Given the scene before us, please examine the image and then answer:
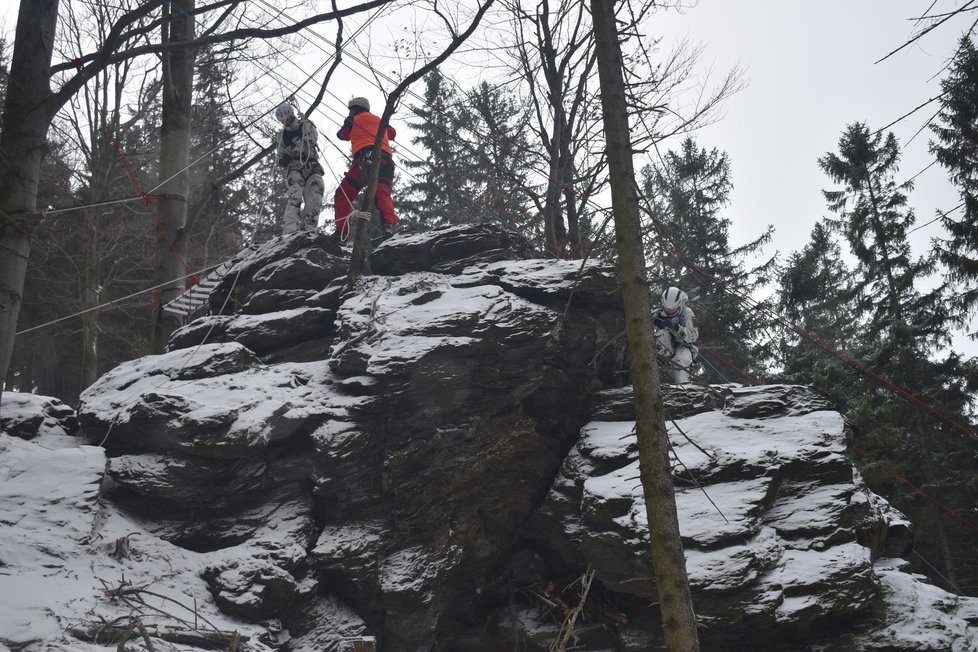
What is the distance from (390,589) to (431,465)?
1406 mm

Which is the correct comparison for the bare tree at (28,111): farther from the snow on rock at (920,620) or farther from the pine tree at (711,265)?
the pine tree at (711,265)

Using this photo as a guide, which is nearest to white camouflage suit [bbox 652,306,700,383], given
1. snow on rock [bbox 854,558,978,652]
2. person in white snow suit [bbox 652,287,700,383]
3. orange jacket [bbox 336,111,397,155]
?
person in white snow suit [bbox 652,287,700,383]

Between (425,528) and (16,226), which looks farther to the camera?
(425,528)

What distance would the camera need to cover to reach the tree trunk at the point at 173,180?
35.6 ft

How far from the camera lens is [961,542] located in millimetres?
17297

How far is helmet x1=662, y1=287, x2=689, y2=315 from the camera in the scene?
11.0 meters

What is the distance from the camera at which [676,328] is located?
11.1 meters

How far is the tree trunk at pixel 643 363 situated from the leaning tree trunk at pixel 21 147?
4.24 metres

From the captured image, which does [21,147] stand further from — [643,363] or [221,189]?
[221,189]

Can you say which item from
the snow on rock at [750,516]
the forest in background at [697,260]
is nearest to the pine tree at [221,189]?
the forest in background at [697,260]

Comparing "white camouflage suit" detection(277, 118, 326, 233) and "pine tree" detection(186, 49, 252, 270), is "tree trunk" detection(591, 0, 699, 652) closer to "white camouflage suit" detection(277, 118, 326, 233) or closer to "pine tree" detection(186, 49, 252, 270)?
"white camouflage suit" detection(277, 118, 326, 233)

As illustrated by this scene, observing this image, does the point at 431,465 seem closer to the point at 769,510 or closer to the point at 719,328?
the point at 769,510

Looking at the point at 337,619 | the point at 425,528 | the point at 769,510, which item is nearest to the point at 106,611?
the point at 337,619

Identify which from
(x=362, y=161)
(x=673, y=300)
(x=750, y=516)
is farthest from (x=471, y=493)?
(x=362, y=161)
